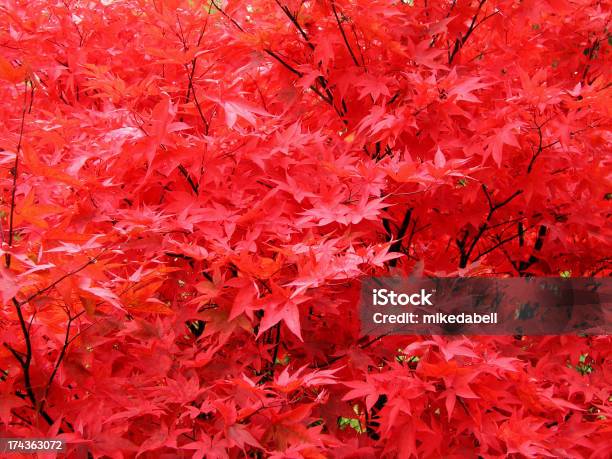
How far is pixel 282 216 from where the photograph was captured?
1.98m

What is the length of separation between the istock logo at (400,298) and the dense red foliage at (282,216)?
0.33ft

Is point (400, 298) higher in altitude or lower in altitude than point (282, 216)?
lower

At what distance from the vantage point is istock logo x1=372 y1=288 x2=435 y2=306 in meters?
1.98

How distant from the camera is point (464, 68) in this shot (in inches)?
92.3

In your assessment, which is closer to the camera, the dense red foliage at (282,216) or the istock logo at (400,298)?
the dense red foliage at (282,216)

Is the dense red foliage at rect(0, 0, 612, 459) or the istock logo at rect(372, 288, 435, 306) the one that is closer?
the dense red foliage at rect(0, 0, 612, 459)

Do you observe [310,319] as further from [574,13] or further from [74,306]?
[574,13]

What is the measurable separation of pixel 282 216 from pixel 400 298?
1.41 feet

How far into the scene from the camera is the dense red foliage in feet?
5.37

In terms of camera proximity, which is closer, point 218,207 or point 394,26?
point 218,207

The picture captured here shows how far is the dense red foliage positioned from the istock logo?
10 cm

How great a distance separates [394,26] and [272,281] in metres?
1.06

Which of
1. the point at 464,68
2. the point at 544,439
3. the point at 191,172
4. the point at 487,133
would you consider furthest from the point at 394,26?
the point at 544,439

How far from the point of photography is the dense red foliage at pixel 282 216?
164cm
